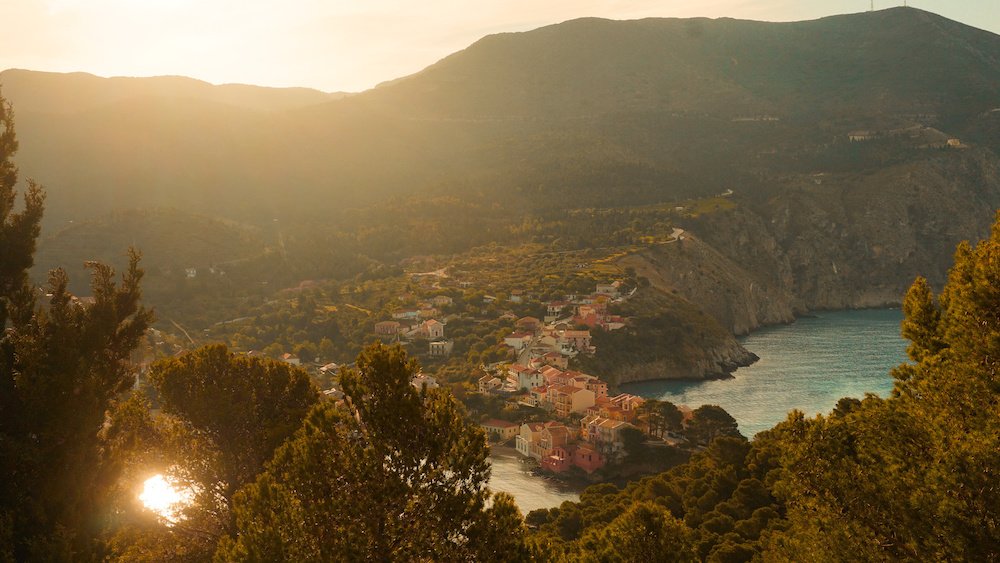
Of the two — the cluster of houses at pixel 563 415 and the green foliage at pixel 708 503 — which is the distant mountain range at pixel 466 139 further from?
the green foliage at pixel 708 503

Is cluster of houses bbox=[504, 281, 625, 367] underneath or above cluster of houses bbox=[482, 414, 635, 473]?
above

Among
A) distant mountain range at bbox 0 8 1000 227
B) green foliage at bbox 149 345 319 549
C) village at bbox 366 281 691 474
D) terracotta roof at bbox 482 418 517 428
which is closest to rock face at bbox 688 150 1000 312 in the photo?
distant mountain range at bbox 0 8 1000 227

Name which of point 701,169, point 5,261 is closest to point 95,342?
point 5,261

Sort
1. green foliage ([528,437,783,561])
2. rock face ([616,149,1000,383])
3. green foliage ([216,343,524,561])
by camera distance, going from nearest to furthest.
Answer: green foliage ([216,343,524,561]) → green foliage ([528,437,783,561]) → rock face ([616,149,1000,383])

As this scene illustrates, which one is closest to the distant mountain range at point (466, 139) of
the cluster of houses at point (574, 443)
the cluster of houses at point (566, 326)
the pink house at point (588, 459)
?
the cluster of houses at point (566, 326)

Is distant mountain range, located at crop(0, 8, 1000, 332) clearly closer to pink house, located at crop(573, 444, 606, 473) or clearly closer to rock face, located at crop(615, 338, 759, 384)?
rock face, located at crop(615, 338, 759, 384)
